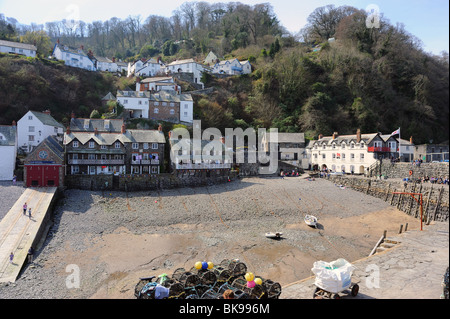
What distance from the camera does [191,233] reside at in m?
20.4

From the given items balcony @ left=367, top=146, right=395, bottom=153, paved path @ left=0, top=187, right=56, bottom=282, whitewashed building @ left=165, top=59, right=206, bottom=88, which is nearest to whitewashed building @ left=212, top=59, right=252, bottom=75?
whitewashed building @ left=165, top=59, right=206, bottom=88

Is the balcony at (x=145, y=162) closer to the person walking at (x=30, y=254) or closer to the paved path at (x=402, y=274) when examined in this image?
the person walking at (x=30, y=254)

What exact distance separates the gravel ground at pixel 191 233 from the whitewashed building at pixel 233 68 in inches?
1349

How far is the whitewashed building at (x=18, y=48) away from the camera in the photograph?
156 ft

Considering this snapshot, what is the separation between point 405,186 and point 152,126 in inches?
1215

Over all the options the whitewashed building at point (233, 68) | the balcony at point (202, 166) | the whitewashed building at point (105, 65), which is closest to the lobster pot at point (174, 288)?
the balcony at point (202, 166)

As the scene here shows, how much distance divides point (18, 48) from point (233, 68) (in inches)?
1524

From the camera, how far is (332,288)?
420 inches

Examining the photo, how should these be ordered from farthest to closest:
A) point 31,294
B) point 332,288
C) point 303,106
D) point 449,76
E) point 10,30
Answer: point 10,30, point 303,106, point 31,294, point 332,288, point 449,76

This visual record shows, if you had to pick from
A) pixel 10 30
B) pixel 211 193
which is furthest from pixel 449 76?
pixel 10 30

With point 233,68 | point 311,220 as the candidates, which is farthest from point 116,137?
point 233,68

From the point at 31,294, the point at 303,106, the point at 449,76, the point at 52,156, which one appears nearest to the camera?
the point at 449,76

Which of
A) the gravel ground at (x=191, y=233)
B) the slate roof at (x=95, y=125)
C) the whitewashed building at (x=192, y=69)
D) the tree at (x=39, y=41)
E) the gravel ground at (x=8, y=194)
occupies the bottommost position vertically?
the gravel ground at (x=191, y=233)

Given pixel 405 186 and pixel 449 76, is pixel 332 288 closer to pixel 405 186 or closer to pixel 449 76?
pixel 449 76
